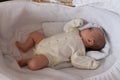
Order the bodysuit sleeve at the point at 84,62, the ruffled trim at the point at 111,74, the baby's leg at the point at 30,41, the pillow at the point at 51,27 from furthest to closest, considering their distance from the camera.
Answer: the pillow at the point at 51,27 < the baby's leg at the point at 30,41 < the bodysuit sleeve at the point at 84,62 < the ruffled trim at the point at 111,74

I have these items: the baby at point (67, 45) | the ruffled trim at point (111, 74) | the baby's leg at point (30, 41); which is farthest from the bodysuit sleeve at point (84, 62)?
the baby's leg at point (30, 41)

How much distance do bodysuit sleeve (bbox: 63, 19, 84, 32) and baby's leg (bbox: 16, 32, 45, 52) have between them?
15 centimetres

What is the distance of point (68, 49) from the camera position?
52.1 inches

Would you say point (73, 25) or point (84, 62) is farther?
point (73, 25)

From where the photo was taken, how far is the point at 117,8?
1329 millimetres

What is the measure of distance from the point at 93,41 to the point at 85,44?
0.17 feet

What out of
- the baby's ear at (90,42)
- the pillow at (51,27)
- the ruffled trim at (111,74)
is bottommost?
the ruffled trim at (111,74)

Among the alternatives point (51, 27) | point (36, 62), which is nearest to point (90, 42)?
point (51, 27)

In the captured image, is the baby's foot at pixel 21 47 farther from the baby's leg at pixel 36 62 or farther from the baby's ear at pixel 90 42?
the baby's ear at pixel 90 42

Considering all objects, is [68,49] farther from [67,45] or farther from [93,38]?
[93,38]

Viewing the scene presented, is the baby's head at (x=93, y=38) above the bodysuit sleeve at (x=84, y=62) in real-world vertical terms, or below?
above

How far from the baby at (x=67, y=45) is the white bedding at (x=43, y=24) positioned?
0.14 ft

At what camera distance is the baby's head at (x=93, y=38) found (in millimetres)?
1354

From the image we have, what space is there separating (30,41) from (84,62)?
318mm
